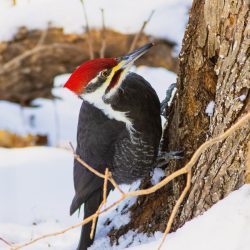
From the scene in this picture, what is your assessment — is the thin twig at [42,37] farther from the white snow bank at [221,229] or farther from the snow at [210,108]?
the white snow bank at [221,229]

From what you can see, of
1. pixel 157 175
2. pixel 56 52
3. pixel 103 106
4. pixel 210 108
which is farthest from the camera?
pixel 56 52

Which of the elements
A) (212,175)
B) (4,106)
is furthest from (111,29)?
(212,175)

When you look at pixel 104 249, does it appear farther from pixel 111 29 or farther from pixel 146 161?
pixel 111 29

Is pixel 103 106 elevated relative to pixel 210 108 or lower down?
lower down

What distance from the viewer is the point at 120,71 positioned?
321 cm

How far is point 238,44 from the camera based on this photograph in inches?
102

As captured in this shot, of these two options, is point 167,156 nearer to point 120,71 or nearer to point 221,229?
point 120,71

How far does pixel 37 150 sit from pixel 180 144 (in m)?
2.48

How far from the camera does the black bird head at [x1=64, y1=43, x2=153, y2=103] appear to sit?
10.1 feet

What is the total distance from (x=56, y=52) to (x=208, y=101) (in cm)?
302

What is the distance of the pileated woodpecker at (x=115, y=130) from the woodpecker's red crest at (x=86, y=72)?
0.09 ft

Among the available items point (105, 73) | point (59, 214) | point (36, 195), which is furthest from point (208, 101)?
point (36, 195)

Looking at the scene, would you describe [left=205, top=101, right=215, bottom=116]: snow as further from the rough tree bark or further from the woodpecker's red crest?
the woodpecker's red crest

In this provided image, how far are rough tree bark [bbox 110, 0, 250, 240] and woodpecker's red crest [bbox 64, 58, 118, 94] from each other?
37 cm
